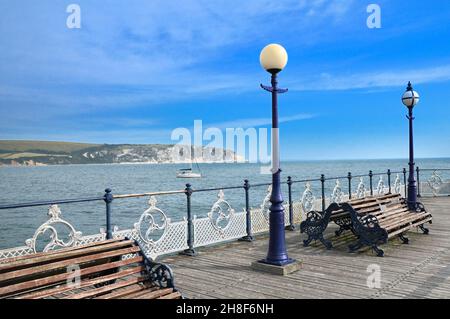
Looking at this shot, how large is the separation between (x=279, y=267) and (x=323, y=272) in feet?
2.30

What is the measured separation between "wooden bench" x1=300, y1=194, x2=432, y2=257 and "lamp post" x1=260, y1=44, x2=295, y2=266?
1.71 metres

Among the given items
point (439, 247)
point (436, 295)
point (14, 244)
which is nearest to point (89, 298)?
point (436, 295)

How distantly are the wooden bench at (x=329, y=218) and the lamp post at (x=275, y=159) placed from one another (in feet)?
5.47

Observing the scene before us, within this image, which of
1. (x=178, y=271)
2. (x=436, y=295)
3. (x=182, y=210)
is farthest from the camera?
(x=182, y=210)

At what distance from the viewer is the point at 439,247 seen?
7.70 metres

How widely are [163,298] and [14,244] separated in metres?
26.1

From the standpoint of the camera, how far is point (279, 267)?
239 inches

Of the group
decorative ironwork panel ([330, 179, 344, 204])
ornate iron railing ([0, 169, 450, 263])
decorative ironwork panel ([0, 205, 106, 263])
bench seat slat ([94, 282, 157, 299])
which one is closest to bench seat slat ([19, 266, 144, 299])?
bench seat slat ([94, 282, 157, 299])

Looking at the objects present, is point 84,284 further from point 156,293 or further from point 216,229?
point 216,229

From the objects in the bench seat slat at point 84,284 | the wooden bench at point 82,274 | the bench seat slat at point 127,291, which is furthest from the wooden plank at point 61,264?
the bench seat slat at point 127,291

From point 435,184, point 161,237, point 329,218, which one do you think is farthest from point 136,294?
point 435,184

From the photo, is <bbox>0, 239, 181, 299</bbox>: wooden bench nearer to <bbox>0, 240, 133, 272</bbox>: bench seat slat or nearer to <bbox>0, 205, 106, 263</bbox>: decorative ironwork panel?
<bbox>0, 240, 133, 272</bbox>: bench seat slat

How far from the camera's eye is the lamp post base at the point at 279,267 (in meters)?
6.05
